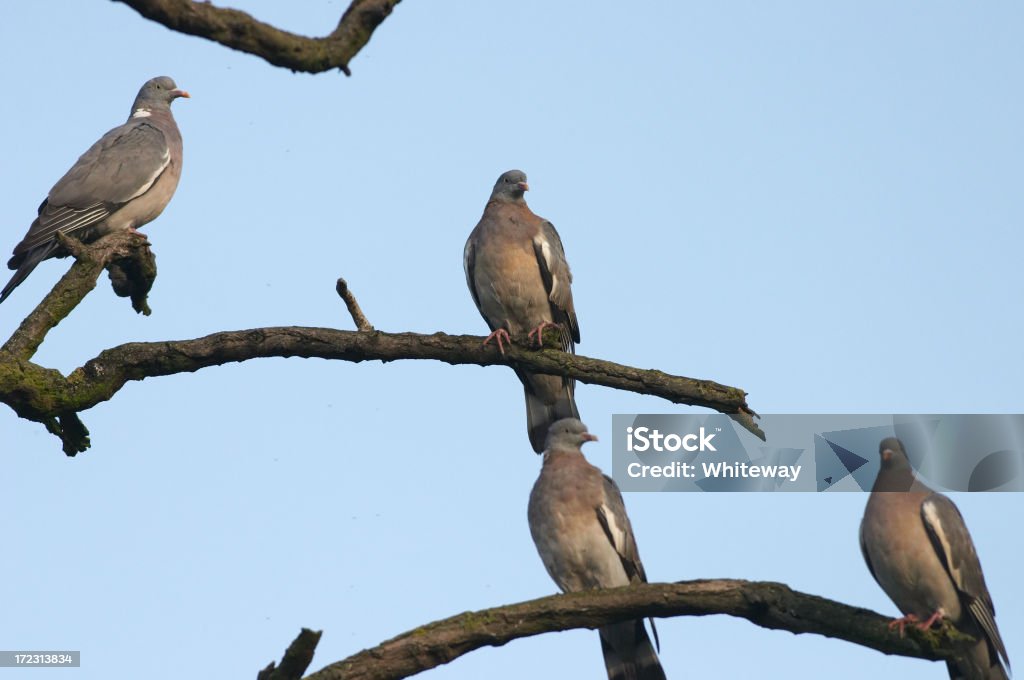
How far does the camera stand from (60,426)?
6.08 metres

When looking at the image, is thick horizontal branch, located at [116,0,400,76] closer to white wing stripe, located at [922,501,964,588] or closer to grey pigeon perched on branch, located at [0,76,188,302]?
grey pigeon perched on branch, located at [0,76,188,302]

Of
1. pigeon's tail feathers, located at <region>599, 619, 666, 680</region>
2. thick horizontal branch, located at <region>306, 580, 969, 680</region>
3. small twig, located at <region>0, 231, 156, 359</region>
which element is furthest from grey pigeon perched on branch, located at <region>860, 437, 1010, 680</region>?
small twig, located at <region>0, 231, 156, 359</region>

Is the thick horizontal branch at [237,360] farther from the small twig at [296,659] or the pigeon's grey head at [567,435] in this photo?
the small twig at [296,659]

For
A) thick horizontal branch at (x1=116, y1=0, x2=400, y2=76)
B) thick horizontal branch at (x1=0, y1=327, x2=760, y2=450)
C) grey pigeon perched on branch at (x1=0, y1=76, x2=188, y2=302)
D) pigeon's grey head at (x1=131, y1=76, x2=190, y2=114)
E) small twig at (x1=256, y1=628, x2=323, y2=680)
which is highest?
pigeon's grey head at (x1=131, y1=76, x2=190, y2=114)

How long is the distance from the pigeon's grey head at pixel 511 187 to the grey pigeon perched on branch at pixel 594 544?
2298mm

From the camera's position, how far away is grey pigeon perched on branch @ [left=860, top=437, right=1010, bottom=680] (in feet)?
19.1

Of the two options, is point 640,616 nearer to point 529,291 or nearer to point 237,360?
point 237,360

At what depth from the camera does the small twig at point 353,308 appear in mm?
6301

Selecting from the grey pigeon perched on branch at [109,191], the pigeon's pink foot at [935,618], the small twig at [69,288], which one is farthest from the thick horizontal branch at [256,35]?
the pigeon's pink foot at [935,618]

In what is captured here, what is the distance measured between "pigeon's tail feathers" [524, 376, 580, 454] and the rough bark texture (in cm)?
146

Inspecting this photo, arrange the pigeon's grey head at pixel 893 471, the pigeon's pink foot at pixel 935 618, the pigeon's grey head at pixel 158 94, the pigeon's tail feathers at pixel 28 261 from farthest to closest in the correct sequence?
the pigeon's grey head at pixel 158 94, the pigeon's tail feathers at pixel 28 261, the pigeon's grey head at pixel 893 471, the pigeon's pink foot at pixel 935 618

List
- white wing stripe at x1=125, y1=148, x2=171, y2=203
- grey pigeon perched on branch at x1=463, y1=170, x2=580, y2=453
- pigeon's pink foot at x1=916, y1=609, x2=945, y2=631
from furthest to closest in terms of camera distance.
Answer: white wing stripe at x1=125, y1=148, x2=171, y2=203 < grey pigeon perched on branch at x1=463, y1=170, x2=580, y2=453 < pigeon's pink foot at x1=916, y1=609, x2=945, y2=631

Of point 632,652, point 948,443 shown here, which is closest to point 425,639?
point 632,652

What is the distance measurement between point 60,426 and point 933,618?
4272 millimetres
